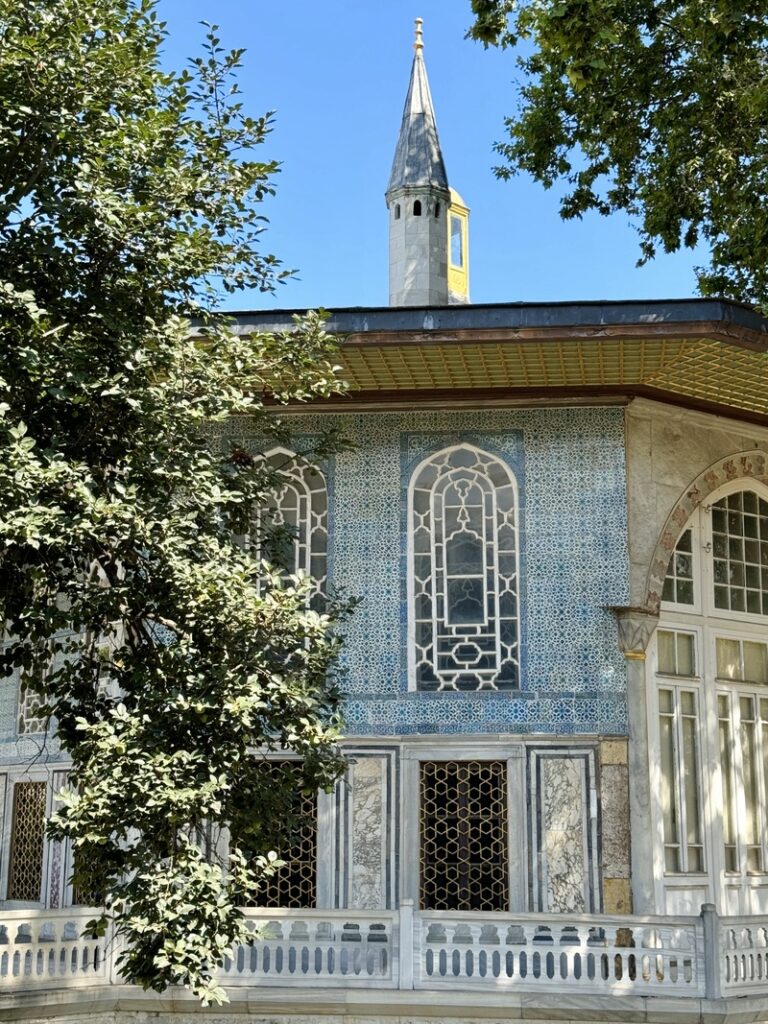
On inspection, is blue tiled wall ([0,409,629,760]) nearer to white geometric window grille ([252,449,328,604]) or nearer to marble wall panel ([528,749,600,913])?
white geometric window grille ([252,449,328,604])

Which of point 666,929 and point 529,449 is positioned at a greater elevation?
point 529,449

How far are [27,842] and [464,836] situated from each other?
341cm

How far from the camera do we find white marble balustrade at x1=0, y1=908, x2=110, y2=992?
754 cm

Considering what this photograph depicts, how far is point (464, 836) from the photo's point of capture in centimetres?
919

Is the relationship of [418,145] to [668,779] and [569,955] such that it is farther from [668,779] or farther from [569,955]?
[569,955]

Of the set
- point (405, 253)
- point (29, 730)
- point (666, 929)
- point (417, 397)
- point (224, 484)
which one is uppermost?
point (405, 253)

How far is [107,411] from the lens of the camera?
589 centimetres

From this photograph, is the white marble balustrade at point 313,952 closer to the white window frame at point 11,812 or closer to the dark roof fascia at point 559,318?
the white window frame at point 11,812

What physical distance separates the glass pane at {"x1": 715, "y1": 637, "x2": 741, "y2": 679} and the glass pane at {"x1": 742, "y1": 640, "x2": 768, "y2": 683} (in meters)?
0.08

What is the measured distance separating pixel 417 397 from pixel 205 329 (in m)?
3.31

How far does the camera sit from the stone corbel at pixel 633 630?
9328 mm

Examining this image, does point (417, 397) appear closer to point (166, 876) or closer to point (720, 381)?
point (720, 381)

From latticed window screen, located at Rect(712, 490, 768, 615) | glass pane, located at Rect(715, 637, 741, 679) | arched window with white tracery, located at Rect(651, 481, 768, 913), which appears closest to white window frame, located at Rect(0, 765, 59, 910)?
arched window with white tracery, located at Rect(651, 481, 768, 913)

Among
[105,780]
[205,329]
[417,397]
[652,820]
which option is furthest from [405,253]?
[105,780]
